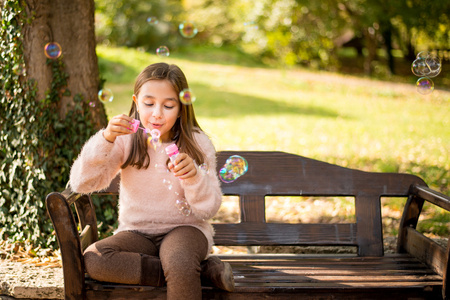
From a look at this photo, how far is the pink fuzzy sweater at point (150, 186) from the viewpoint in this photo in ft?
7.95

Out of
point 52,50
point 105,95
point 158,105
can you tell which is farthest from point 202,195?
point 52,50

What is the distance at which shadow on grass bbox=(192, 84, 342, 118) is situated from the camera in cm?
1080

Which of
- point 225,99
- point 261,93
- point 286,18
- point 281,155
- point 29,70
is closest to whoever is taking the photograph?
point 281,155

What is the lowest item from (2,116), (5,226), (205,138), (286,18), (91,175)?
(5,226)

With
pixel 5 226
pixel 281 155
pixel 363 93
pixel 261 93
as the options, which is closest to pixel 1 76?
pixel 5 226

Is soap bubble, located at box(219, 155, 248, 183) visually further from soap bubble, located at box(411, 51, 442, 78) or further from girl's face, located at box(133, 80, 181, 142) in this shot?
soap bubble, located at box(411, 51, 442, 78)

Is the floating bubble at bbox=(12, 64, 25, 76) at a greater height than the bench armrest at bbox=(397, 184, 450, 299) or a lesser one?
greater

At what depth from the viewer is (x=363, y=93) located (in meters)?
14.0

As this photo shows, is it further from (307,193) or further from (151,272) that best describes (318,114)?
(151,272)

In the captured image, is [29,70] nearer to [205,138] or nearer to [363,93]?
[205,138]

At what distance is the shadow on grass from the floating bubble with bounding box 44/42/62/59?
7.12 meters

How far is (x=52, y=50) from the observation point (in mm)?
3289

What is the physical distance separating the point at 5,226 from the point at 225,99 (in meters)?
9.39

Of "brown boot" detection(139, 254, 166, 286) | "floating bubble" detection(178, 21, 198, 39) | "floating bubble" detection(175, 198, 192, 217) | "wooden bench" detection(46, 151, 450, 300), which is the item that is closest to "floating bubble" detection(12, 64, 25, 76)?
"wooden bench" detection(46, 151, 450, 300)
